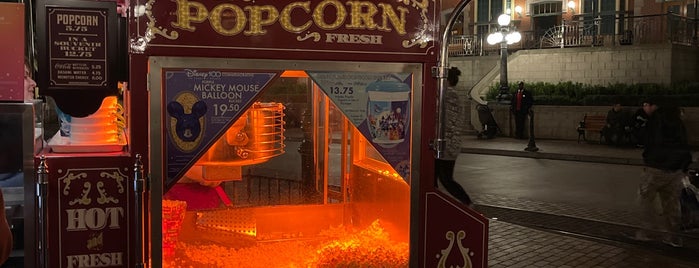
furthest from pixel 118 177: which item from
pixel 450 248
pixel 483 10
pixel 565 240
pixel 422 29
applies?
pixel 483 10

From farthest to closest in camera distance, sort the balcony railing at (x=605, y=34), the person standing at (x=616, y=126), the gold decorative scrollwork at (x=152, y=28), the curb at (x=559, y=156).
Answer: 1. the balcony railing at (x=605, y=34)
2. the person standing at (x=616, y=126)
3. the curb at (x=559, y=156)
4. the gold decorative scrollwork at (x=152, y=28)

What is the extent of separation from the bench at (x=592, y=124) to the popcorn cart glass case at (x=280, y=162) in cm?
1603

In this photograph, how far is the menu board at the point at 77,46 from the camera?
12.0ft

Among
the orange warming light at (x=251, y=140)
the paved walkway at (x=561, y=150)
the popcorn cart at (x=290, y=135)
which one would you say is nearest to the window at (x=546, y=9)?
the paved walkway at (x=561, y=150)

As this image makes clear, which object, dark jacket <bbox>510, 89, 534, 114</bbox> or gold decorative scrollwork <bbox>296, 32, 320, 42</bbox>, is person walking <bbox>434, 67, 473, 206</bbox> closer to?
gold decorative scrollwork <bbox>296, 32, 320, 42</bbox>

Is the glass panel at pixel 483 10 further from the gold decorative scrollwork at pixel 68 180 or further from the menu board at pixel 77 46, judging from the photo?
the gold decorative scrollwork at pixel 68 180

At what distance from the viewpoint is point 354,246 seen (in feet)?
15.8

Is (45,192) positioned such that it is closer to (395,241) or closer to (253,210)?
(253,210)

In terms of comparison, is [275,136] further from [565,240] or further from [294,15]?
[565,240]

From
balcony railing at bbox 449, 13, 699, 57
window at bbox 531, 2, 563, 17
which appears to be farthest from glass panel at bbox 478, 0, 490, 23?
balcony railing at bbox 449, 13, 699, 57

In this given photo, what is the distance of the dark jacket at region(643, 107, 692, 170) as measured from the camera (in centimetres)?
708

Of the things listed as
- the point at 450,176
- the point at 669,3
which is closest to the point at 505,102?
the point at 669,3

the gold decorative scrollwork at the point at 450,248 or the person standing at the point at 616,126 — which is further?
the person standing at the point at 616,126

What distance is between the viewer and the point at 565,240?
7227 mm
